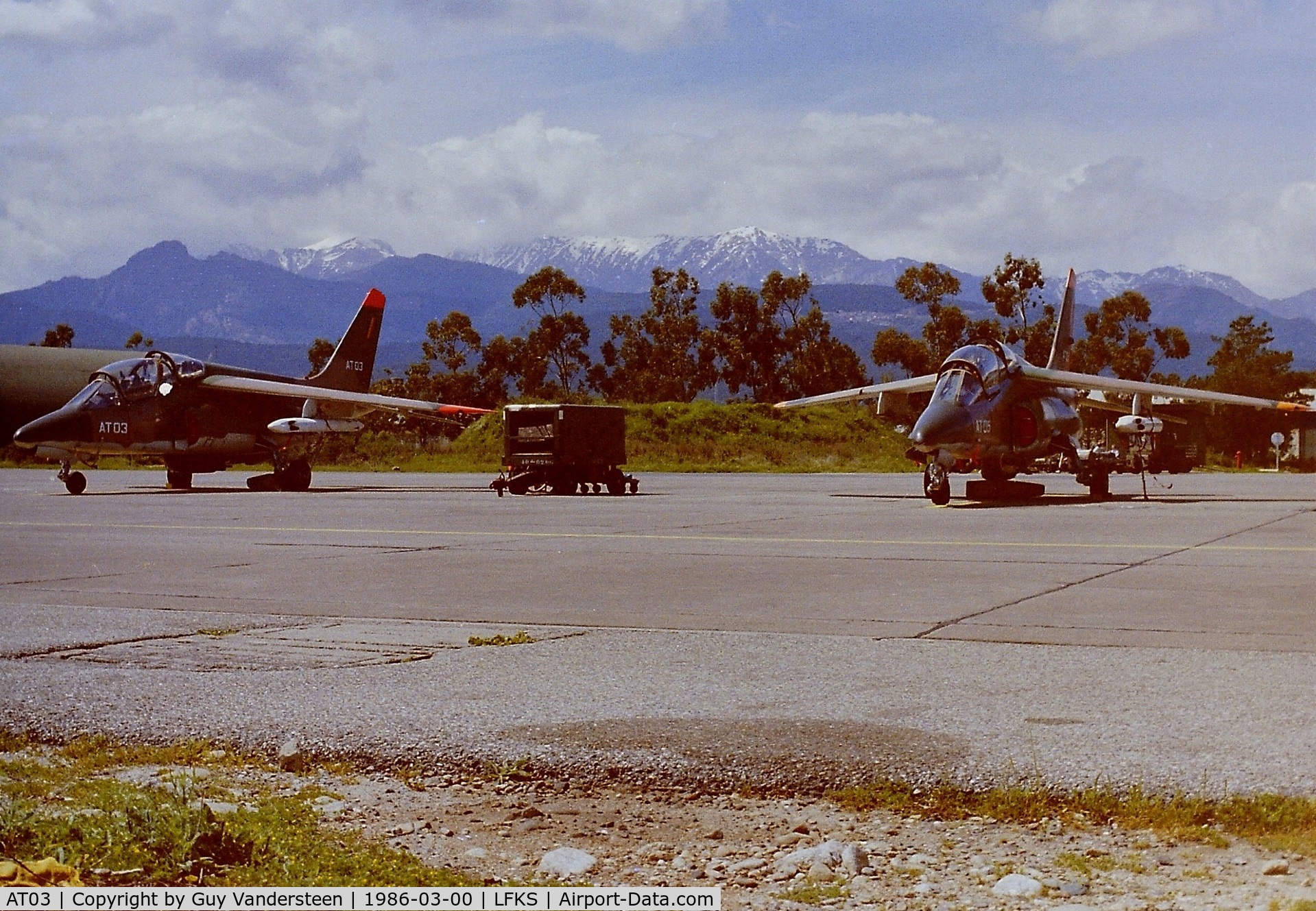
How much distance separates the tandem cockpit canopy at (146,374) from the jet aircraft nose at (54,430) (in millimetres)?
697

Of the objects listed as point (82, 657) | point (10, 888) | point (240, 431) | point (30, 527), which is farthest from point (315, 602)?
point (240, 431)

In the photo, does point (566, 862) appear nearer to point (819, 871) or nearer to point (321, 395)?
point (819, 871)

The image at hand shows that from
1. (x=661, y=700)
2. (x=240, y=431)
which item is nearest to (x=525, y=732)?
(x=661, y=700)

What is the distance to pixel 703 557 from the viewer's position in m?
14.2

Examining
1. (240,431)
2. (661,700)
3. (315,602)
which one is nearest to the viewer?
(661,700)

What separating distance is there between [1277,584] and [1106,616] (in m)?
2.97

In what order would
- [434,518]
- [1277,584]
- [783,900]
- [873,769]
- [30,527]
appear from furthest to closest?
[434,518] < [30,527] < [1277,584] < [873,769] < [783,900]

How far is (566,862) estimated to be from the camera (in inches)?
157

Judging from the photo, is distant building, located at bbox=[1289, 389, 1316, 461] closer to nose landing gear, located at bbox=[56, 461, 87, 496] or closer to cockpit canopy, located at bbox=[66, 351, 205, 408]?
cockpit canopy, located at bbox=[66, 351, 205, 408]

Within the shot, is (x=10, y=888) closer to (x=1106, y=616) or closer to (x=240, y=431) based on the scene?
(x=1106, y=616)

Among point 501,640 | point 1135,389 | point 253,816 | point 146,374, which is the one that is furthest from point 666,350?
point 253,816

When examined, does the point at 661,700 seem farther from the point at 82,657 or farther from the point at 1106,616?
the point at 1106,616

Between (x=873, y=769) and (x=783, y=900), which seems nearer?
(x=783, y=900)

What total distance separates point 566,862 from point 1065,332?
32.6 metres
